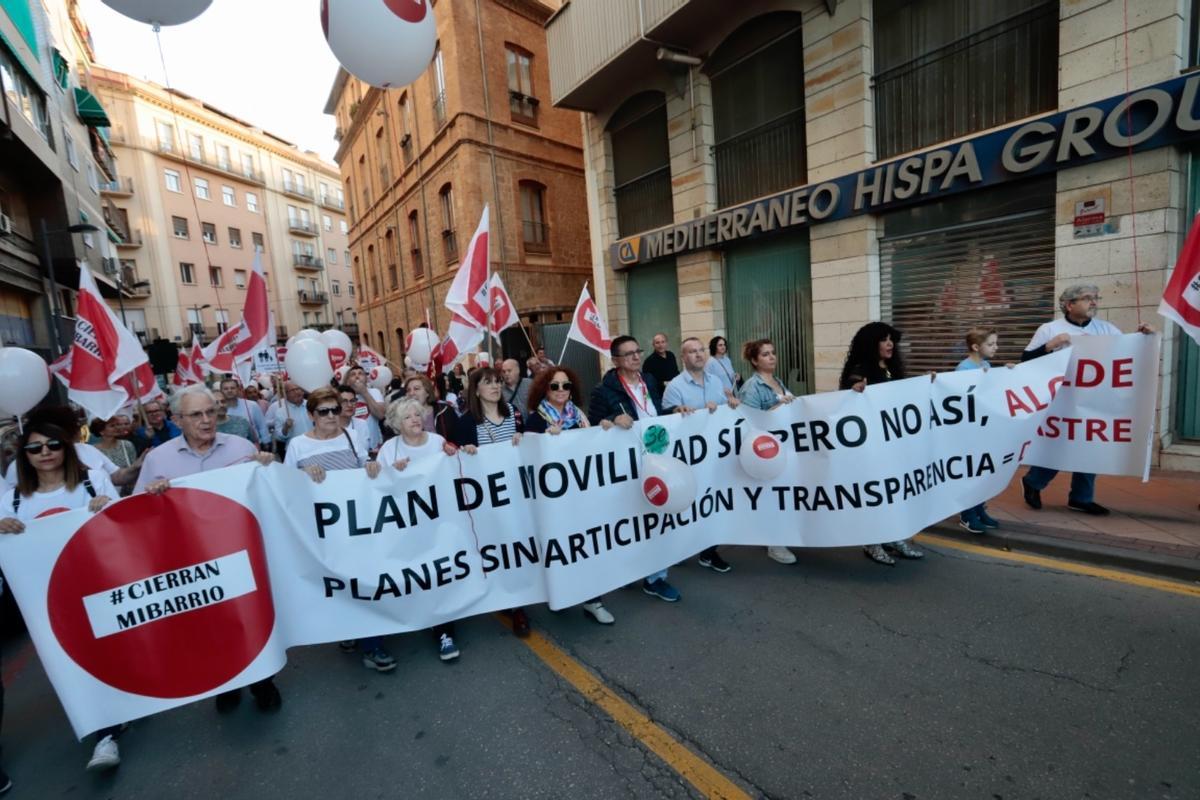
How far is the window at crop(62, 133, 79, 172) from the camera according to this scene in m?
16.9

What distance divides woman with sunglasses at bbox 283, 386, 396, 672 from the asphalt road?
160 mm

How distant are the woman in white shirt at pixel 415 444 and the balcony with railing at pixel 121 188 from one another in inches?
1654

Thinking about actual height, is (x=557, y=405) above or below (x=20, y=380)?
below

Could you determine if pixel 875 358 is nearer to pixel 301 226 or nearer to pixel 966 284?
pixel 966 284

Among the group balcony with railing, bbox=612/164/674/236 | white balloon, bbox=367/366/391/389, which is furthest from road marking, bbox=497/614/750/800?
balcony with railing, bbox=612/164/674/236

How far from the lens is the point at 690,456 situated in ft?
12.9

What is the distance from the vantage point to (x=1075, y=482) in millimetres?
4773

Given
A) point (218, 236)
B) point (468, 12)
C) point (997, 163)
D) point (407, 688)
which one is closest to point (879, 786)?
point (407, 688)

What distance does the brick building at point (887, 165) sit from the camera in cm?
573

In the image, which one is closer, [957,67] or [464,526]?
[464,526]

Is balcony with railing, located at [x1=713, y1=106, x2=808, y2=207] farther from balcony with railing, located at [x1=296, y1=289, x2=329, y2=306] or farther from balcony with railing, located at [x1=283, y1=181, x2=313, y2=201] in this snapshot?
balcony with railing, located at [x1=283, y1=181, x2=313, y2=201]

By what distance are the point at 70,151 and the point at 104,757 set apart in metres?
22.5

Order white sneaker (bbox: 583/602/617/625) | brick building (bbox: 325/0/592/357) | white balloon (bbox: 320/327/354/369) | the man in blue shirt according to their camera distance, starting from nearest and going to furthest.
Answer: white sneaker (bbox: 583/602/617/625) < the man in blue shirt < white balloon (bbox: 320/327/354/369) < brick building (bbox: 325/0/592/357)

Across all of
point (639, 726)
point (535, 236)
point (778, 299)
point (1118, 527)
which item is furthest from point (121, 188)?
point (1118, 527)
